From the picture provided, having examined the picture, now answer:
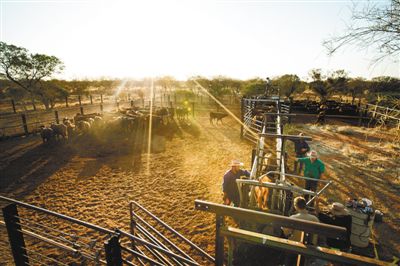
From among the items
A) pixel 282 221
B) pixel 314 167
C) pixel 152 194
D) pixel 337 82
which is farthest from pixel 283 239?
pixel 337 82

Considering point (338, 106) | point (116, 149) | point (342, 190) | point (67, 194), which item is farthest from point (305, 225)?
point (338, 106)

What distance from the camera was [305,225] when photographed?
1261 millimetres

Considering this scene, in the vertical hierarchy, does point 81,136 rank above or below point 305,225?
below

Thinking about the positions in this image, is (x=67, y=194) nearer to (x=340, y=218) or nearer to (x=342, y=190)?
(x=340, y=218)

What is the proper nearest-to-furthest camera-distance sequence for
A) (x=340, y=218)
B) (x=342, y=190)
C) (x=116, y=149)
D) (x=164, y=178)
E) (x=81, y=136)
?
1. (x=340, y=218)
2. (x=342, y=190)
3. (x=164, y=178)
4. (x=116, y=149)
5. (x=81, y=136)

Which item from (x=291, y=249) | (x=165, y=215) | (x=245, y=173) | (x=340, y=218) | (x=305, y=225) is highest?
(x=305, y=225)

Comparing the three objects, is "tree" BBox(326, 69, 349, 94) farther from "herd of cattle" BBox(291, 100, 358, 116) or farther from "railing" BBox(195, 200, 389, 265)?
"railing" BBox(195, 200, 389, 265)

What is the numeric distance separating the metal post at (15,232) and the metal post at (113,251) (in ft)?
4.98

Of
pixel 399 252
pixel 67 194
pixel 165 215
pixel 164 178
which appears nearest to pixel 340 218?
pixel 399 252

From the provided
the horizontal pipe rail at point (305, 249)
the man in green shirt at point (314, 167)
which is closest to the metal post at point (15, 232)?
the horizontal pipe rail at point (305, 249)

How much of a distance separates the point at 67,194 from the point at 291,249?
23.2 ft

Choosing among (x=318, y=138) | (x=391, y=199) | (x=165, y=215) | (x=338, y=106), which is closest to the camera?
(x=165, y=215)

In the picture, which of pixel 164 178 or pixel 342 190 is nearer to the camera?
pixel 342 190

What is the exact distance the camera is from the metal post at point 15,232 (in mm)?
2590
